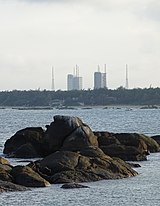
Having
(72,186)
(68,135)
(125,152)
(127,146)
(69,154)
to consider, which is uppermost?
(68,135)

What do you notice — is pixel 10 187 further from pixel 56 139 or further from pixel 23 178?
pixel 56 139

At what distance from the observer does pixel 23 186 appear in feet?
95.5

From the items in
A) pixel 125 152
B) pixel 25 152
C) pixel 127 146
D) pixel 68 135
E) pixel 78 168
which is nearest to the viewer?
pixel 78 168

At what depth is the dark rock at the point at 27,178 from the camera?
1163 inches

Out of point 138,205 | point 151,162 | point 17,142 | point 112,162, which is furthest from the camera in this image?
point 17,142

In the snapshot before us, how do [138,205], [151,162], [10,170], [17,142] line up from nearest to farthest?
[138,205]
[10,170]
[151,162]
[17,142]

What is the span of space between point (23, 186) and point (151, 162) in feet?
41.8

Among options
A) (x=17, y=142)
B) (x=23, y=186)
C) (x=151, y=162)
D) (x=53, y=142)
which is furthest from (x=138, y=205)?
(x=17, y=142)

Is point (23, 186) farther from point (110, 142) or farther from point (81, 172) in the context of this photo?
point (110, 142)

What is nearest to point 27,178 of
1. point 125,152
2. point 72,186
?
point 72,186

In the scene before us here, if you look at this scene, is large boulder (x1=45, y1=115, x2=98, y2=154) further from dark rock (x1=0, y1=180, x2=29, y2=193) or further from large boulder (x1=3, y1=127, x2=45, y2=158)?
dark rock (x1=0, y1=180, x2=29, y2=193)

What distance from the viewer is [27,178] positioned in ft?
97.3

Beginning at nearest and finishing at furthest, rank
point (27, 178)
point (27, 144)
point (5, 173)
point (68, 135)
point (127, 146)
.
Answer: point (27, 178), point (5, 173), point (127, 146), point (68, 135), point (27, 144)

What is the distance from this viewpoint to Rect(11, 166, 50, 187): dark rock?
96.9 ft
